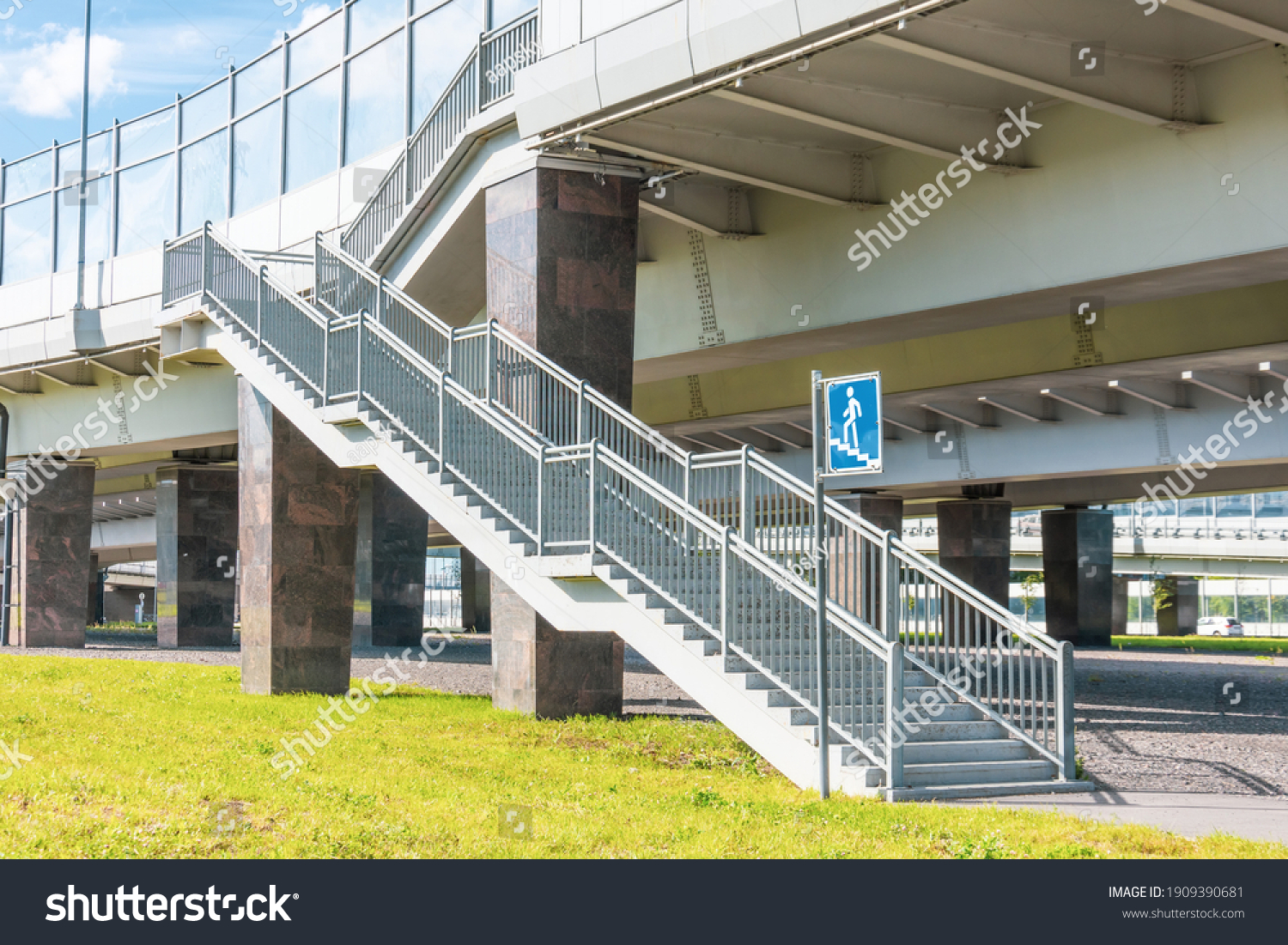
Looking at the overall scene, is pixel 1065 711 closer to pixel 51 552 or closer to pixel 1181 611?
pixel 51 552

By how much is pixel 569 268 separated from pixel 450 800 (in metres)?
9.17

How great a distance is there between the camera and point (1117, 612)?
263ft

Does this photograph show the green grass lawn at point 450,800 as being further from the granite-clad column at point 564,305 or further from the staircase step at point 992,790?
the granite-clad column at point 564,305

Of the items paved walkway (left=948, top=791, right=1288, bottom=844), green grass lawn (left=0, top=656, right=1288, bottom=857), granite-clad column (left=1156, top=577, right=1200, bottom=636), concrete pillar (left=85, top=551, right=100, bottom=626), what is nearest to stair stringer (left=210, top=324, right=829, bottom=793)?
green grass lawn (left=0, top=656, right=1288, bottom=857)

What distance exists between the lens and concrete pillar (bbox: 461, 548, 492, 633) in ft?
216

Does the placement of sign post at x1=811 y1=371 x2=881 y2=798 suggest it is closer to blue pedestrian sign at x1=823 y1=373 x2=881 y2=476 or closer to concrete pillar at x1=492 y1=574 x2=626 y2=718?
blue pedestrian sign at x1=823 y1=373 x2=881 y2=476

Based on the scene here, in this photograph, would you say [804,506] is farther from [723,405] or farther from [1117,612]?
[1117,612]

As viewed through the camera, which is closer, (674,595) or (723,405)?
(674,595)

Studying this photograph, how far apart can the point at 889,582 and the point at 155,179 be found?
1334 inches

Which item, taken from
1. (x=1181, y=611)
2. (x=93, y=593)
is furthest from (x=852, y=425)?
(x=93, y=593)

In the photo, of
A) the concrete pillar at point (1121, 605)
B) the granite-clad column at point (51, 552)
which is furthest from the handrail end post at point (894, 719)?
the concrete pillar at point (1121, 605)

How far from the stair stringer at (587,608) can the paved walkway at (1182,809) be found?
1.69 metres

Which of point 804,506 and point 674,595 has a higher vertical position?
point 804,506
